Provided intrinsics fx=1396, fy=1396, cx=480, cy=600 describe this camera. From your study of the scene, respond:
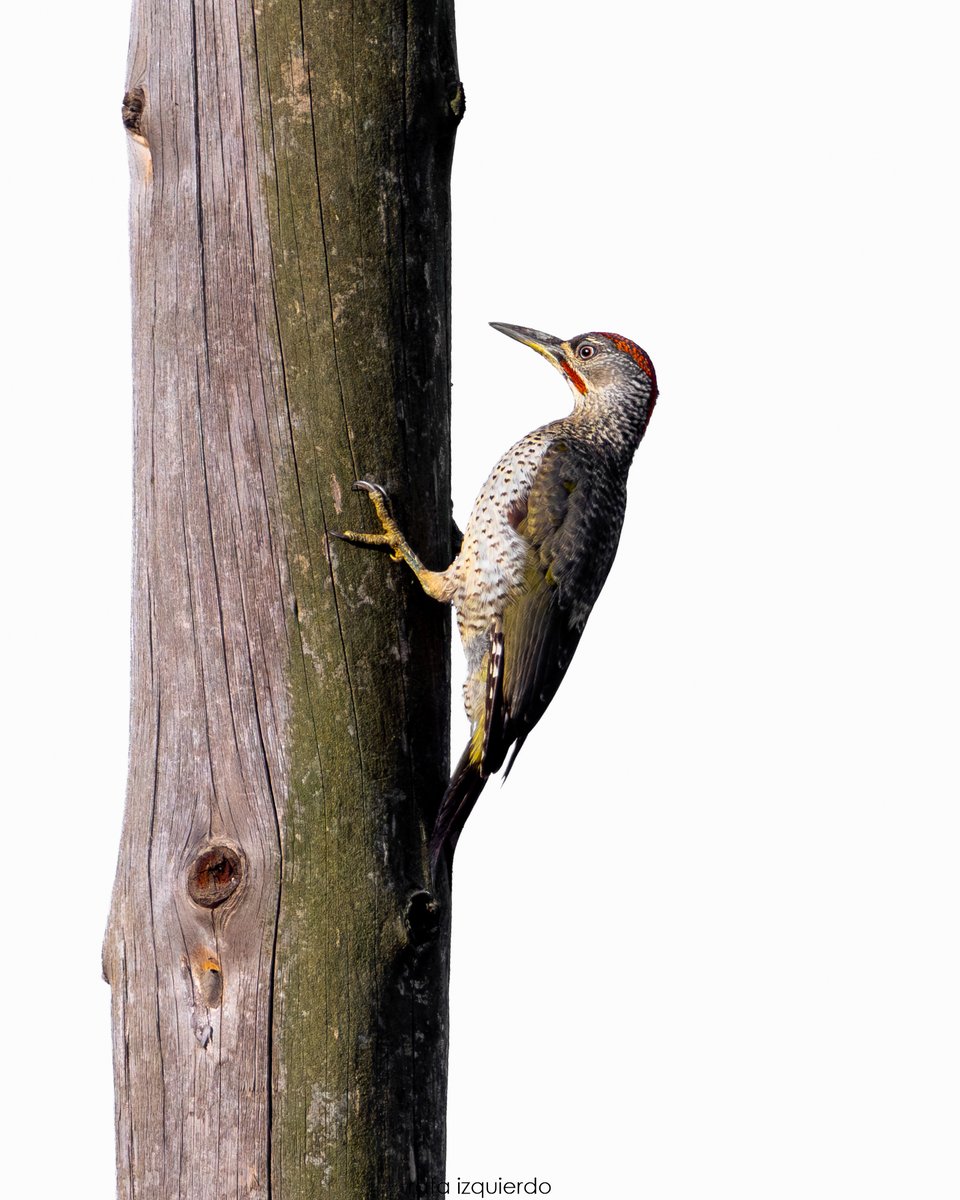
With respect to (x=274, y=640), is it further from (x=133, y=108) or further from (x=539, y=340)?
(x=539, y=340)

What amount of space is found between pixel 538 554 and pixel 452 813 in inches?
44.0

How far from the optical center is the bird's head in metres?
4.71

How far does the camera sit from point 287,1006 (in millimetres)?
2826

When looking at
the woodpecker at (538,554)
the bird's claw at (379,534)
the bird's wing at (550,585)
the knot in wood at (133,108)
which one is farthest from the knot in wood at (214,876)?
the knot in wood at (133,108)

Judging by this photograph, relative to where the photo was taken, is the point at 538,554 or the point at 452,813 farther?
the point at 538,554

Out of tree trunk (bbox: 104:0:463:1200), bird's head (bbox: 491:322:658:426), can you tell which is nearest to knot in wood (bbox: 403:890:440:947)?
tree trunk (bbox: 104:0:463:1200)

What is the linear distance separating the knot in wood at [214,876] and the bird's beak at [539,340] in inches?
95.8

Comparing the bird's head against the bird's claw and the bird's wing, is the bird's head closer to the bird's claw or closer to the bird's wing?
the bird's wing

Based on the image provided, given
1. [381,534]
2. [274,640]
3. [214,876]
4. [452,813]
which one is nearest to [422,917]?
[452,813]

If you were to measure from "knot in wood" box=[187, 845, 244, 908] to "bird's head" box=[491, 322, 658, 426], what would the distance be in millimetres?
2370

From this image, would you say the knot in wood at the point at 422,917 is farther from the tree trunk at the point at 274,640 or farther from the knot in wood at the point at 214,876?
the knot in wood at the point at 214,876

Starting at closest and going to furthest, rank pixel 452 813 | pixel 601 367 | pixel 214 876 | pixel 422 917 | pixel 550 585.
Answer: pixel 214 876, pixel 422 917, pixel 452 813, pixel 550 585, pixel 601 367

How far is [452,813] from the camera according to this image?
3182mm

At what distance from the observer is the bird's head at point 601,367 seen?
185 inches
